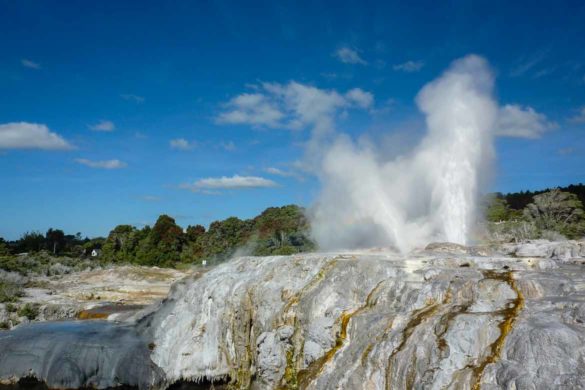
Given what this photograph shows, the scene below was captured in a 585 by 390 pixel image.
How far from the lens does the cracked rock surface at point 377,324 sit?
12273mm

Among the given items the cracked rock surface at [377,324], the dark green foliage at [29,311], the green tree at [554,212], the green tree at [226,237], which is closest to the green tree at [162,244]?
the green tree at [226,237]

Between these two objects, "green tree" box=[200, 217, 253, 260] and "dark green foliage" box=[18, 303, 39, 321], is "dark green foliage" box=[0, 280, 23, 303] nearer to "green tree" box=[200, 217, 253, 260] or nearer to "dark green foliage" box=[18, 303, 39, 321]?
"dark green foliage" box=[18, 303, 39, 321]

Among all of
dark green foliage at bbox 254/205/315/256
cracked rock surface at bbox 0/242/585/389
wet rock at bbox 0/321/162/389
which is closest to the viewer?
cracked rock surface at bbox 0/242/585/389

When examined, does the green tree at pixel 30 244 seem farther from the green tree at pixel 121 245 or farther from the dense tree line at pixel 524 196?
the dense tree line at pixel 524 196

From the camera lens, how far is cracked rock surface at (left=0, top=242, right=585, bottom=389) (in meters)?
12.3

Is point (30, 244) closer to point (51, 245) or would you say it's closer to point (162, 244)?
point (51, 245)

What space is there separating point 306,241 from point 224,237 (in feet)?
61.4

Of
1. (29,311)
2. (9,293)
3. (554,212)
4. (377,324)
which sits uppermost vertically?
(554,212)

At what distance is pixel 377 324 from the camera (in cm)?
1553

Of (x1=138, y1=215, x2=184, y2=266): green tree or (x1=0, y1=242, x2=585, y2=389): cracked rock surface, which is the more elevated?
(x1=138, y1=215, x2=184, y2=266): green tree

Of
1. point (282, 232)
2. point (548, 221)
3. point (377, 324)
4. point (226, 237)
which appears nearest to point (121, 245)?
point (226, 237)

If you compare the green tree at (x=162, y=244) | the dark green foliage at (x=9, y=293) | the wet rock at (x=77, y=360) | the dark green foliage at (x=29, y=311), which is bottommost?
the wet rock at (x=77, y=360)

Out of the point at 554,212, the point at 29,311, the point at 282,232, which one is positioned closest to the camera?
the point at 29,311

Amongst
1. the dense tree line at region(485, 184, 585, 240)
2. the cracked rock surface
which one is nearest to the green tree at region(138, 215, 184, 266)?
the dense tree line at region(485, 184, 585, 240)
